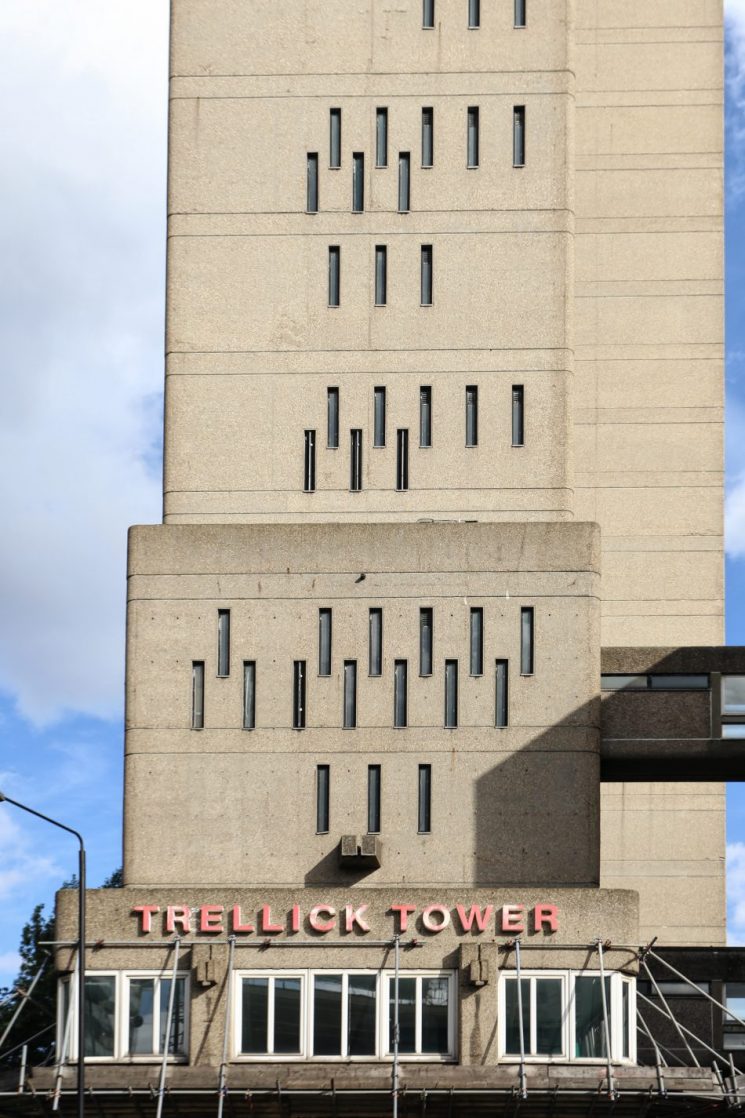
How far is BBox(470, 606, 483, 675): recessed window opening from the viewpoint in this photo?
58.2 m

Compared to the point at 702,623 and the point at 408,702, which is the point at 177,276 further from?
the point at 702,623

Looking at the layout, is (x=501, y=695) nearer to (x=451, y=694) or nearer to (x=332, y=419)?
(x=451, y=694)

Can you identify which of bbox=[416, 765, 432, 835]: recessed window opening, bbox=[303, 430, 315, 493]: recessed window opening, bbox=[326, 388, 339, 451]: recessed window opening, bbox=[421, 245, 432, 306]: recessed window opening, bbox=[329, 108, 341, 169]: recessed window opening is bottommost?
bbox=[416, 765, 432, 835]: recessed window opening

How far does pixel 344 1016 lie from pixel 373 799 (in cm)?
702

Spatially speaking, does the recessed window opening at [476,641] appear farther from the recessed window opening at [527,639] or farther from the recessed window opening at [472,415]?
the recessed window opening at [472,415]

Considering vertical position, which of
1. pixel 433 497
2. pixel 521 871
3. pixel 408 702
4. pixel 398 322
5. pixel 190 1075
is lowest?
pixel 190 1075

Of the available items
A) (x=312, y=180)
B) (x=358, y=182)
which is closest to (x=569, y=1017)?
(x=358, y=182)

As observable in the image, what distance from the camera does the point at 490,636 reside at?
58.2m

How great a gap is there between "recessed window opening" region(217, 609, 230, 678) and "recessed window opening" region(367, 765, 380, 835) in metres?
4.82

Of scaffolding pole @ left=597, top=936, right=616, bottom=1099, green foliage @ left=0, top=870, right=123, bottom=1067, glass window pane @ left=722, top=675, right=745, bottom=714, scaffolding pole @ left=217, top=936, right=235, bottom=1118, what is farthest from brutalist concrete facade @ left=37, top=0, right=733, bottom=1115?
green foliage @ left=0, top=870, right=123, bottom=1067

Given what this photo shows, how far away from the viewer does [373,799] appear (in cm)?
5712

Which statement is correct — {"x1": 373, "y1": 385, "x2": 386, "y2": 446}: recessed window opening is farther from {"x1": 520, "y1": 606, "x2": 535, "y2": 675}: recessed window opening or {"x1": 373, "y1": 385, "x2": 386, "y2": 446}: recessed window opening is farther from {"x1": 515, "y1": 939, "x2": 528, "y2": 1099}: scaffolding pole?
{"x1": 515, "y1": 939, "x2": 528, "y2": 1099}: scaffolding pole

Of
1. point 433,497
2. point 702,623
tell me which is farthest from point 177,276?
point 702,623

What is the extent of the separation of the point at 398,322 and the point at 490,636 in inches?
397
